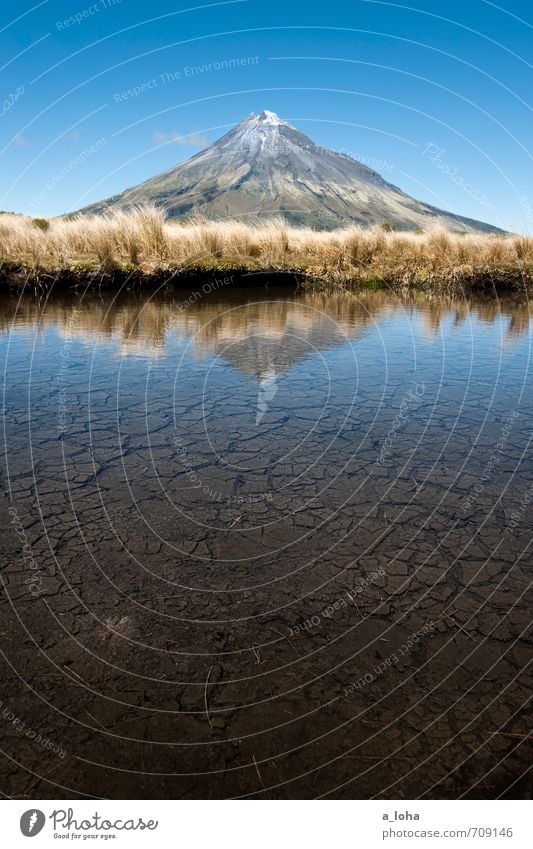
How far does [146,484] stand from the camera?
4531mm

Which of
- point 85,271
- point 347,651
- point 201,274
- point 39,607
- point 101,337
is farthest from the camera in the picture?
point 201,274

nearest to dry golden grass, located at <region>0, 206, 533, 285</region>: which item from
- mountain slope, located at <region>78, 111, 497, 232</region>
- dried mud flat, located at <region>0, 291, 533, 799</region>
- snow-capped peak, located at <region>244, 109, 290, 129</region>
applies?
dried mud flat, located at <region>0, 291, 533, 799</region>

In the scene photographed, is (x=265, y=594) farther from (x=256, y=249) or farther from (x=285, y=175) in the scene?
(x=285, y=175)

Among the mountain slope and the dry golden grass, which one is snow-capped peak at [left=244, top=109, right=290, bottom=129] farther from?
the dry golden grass

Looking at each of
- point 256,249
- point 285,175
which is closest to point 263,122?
point 285,175

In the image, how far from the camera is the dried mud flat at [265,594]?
86.6 inches

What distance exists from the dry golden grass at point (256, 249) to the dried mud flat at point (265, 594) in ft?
36.2

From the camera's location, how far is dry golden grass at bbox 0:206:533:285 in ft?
55.4

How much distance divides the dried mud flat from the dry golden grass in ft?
36.2

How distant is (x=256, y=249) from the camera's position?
66.4 ft
